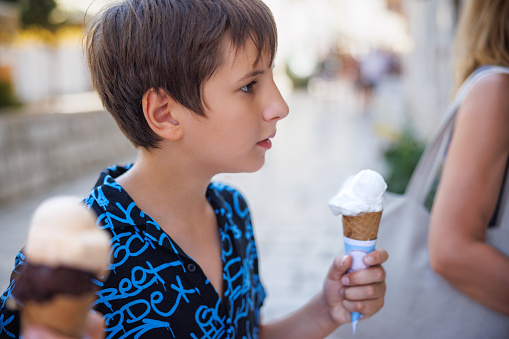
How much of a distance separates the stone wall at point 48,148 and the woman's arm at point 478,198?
6449mm

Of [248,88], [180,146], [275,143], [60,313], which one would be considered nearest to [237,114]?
[248,88]

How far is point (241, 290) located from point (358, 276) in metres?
0.32

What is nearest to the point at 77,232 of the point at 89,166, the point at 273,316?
the point at 273,316

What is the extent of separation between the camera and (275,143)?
1178cm

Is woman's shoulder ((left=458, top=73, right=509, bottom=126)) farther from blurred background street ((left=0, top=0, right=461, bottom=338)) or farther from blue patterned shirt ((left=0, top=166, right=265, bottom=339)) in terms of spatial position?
blue patterned shirt ((left=0, top=166, right=265, bottom=339))

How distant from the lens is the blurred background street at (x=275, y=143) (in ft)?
16.6

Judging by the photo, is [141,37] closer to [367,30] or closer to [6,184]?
[6,184]

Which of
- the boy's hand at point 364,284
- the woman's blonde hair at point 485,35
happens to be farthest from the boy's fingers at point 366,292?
the woman's blonde hair at point 485,35

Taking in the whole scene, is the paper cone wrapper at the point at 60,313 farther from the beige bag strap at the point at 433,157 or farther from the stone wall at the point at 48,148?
the stone wall at the point at 48,148

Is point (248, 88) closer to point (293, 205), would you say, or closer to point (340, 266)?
point (340, 266)

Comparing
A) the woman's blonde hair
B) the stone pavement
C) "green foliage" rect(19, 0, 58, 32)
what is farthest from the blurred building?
"green foliage" rect(19, 0, 58, 32)

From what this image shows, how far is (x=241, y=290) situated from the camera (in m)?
1.32

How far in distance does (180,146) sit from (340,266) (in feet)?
1.66

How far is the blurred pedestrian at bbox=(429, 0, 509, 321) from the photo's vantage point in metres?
1.33
